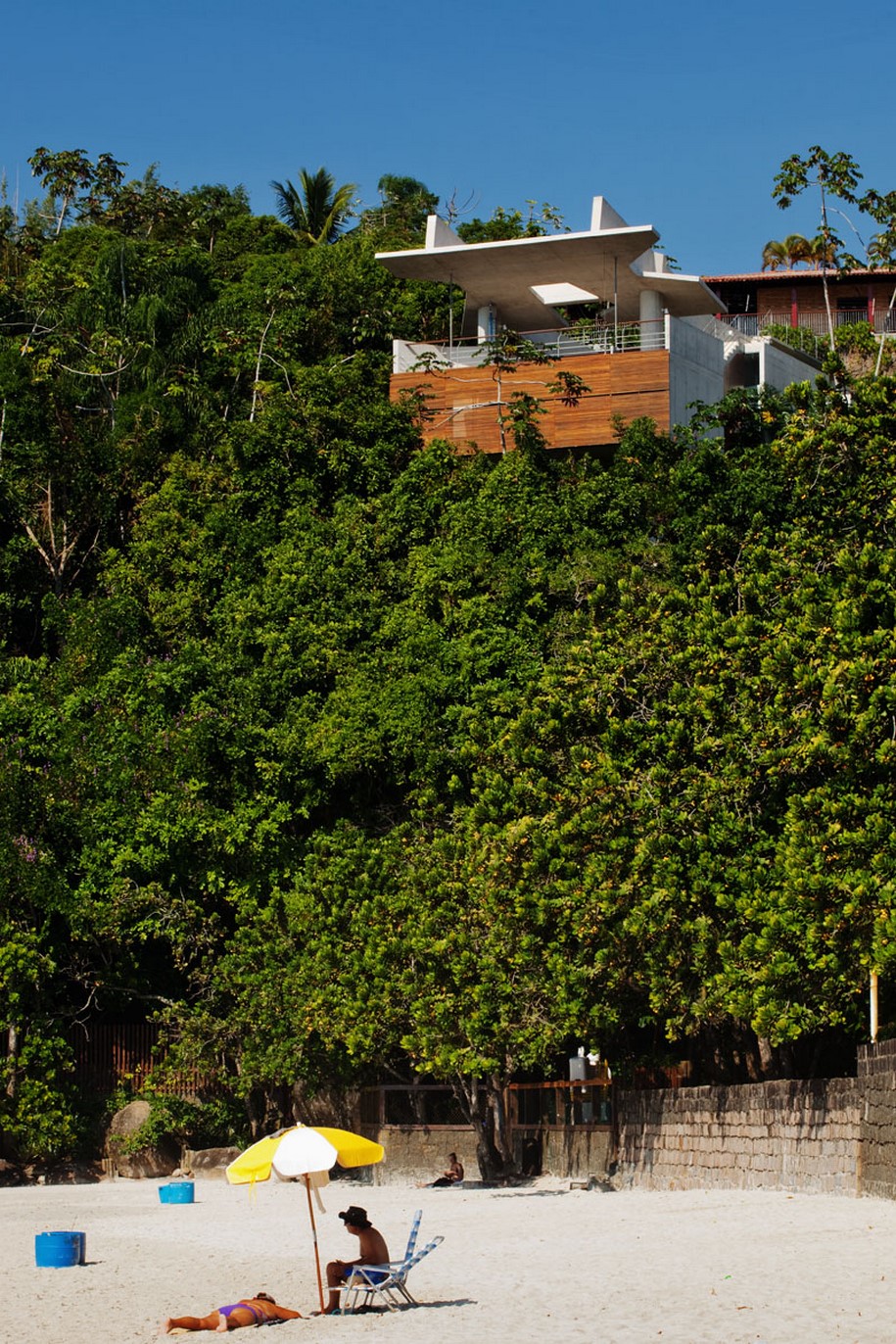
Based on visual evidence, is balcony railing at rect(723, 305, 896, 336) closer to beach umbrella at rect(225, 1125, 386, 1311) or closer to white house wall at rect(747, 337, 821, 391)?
white house wall at rect(747, 337, 821, 391)

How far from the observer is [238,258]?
4591 cm

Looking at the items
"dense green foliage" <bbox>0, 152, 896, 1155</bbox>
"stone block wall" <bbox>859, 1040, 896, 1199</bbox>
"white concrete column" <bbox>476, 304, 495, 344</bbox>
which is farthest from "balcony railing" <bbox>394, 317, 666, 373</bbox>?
"stone block wall" <bbox>859, 1040, 896, 1199</bbox>

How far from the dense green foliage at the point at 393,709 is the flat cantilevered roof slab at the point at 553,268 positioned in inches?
98.9

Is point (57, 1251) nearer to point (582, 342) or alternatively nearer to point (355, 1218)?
point (355, 1218)

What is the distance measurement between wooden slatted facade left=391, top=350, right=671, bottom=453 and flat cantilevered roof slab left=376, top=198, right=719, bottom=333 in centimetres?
158

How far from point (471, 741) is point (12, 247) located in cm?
2713

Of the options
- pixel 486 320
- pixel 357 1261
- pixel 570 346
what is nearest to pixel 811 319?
pixel 486 320

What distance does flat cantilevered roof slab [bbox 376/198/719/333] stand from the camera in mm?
33781

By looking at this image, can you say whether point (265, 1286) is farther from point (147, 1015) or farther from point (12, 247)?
point (12, 247)

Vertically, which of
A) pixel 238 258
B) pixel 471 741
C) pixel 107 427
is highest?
pixel 238 258

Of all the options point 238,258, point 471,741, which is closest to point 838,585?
point 471,741

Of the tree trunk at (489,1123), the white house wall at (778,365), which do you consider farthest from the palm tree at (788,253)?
the tree trunk at (489,1123)

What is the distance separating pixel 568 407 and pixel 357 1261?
23.0m

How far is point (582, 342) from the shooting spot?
35.0 m
